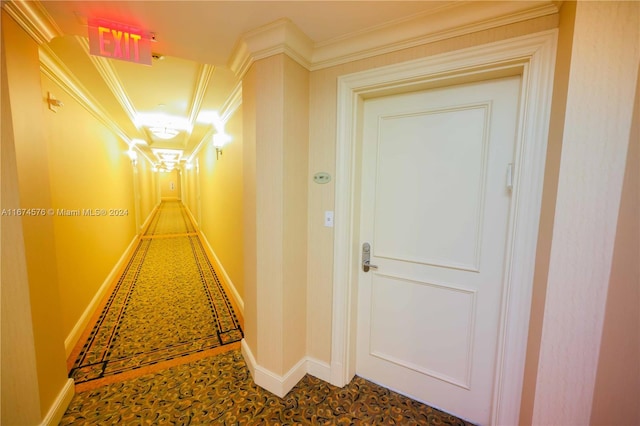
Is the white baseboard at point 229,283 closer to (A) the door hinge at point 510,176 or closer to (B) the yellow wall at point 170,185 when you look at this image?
(A) the door hinge at point 510,176

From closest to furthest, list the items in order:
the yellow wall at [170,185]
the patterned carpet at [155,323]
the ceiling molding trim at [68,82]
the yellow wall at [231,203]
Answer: the ceiling molding trim at [68,82]
the patterned carpet at [155,323]
the yellow wall at [231,203]
the yellow wall at [170,185]

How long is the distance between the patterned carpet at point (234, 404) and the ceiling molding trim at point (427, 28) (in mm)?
2325

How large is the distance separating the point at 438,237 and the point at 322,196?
32.4 inches

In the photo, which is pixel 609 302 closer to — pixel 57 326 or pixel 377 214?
pixel 377 214

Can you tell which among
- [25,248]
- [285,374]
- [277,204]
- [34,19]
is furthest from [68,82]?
[285,374]

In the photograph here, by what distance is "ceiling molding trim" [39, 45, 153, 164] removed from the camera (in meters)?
1.98

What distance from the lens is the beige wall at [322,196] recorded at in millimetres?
1728

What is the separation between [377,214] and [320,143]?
2.14 ft

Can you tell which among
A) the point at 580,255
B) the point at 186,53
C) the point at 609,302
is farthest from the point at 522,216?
the point at 186,53

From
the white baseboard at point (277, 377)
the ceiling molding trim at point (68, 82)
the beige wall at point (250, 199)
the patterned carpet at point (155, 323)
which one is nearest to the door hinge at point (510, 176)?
the beige wall at point (250, 199)

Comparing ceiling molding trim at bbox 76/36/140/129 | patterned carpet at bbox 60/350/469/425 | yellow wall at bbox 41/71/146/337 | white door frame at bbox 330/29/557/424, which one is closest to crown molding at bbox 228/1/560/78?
white door frame at bbox 330/29/557/424

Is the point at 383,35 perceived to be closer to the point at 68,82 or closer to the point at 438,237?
the point at 438,237

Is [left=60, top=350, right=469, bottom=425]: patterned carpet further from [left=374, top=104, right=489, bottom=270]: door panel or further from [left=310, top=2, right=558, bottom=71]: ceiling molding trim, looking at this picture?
[left=310, top=2, right=558, bottom=71]: ceiling molding trim

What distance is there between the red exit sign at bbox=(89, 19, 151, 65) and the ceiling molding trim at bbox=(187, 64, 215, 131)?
756 mm
